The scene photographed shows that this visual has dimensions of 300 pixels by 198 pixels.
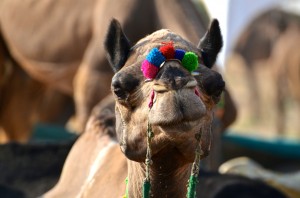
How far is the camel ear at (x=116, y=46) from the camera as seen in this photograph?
346 centimetres

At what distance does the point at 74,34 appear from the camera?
693cm

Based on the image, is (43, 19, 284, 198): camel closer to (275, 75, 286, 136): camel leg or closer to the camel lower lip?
the camel lower lip

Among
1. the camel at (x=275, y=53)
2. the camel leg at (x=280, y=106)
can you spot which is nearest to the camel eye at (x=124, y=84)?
the camel at (x=275, y=53)

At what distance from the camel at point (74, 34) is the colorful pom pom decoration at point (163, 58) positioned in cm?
261

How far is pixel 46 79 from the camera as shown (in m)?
7.33

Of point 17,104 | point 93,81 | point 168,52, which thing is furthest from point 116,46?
point 17,104

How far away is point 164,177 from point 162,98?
372 millimetres

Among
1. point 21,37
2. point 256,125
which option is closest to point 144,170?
point 21,37

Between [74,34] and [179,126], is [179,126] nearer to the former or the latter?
[179,126]

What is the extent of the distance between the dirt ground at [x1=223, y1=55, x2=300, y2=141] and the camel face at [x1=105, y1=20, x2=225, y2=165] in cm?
944

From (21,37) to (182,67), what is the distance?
13.7 feet

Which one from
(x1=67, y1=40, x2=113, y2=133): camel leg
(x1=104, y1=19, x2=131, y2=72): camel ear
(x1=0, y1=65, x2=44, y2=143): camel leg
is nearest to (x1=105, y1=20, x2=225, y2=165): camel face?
(x1=104, y1=19, x2=131, y2=72): camel ear

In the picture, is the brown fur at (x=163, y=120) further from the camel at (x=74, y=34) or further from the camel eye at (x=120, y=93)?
the camel at (x=74, y=34)

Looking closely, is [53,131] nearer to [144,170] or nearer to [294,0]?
[144,170]
